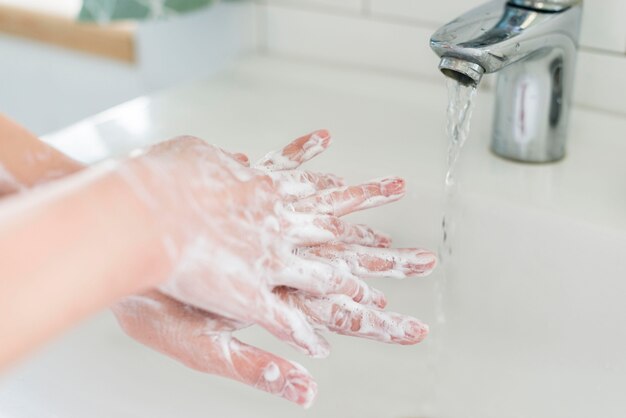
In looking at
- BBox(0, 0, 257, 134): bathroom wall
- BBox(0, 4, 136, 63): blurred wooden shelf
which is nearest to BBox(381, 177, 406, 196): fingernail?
BBox(0, 0, 257, 134): bathroom wall

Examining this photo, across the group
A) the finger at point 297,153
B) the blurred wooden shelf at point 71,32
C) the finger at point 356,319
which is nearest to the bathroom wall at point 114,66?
the blurred wooden shelf at point 71,32

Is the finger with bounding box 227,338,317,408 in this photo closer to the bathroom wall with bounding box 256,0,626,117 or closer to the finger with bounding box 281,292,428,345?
the finger with bounding box 281,292,428,345

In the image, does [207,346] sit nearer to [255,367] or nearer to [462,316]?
[255,367]

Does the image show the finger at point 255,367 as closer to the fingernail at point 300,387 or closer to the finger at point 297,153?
the fingernail at point 300,387

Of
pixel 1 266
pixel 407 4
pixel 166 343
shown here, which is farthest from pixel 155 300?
pixel 407 4

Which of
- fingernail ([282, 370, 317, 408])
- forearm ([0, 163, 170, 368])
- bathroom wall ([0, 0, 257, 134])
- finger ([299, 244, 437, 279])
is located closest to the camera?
forearm ([0, 163, 170, 368])

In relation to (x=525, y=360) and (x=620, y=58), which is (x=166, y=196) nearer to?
(x=525, y=360)

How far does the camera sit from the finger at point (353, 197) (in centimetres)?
59

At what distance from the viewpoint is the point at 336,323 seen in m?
0.58

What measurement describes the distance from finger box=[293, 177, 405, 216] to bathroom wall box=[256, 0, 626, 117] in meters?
0.27

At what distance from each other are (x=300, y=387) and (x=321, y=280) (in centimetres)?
8

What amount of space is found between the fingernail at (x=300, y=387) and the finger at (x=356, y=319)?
0.26 feet

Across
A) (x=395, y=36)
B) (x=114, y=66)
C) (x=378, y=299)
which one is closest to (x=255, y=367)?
(x=378, y=299)

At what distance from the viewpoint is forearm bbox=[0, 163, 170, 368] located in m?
0.38
